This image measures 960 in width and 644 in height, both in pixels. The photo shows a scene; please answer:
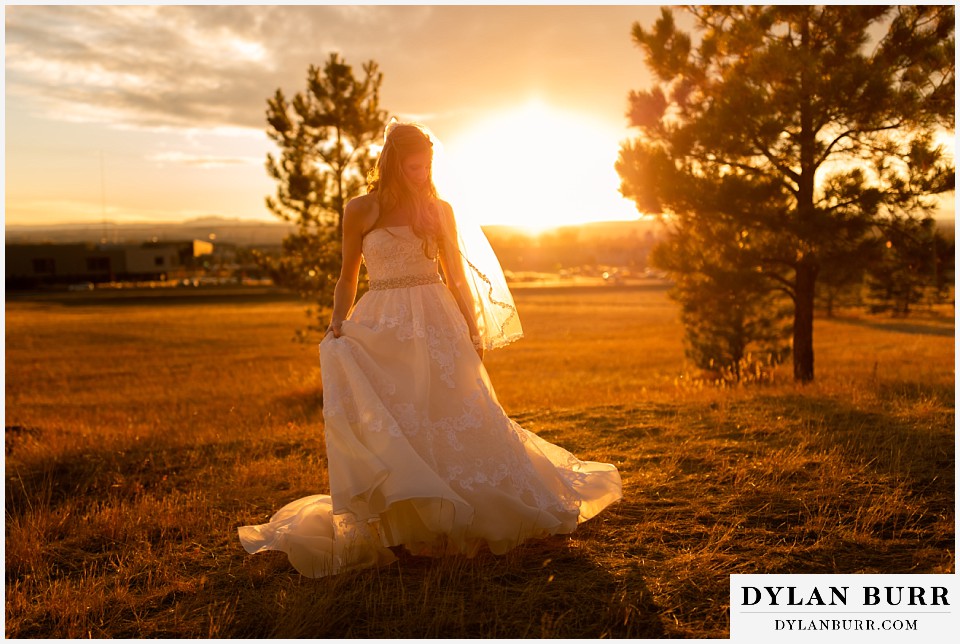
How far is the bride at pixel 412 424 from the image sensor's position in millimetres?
4426

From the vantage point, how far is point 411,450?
4414 mm

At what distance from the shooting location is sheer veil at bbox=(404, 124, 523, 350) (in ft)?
16.9

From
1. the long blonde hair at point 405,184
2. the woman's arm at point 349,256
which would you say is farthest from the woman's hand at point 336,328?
the long blonde hair at point 405,184

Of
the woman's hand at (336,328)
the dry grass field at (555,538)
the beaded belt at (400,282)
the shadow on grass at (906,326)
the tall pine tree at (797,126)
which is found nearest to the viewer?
the dry grass field at (555,538)

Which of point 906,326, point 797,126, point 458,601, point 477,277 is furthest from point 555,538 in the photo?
point 906,326

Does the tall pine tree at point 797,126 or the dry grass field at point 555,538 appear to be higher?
the tall pine tree at point 797,126

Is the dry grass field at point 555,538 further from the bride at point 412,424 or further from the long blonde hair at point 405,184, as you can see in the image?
the long blonde hair at point 405,184

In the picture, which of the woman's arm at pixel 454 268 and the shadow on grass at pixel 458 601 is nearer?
the shadow on grass at pixel 458 601

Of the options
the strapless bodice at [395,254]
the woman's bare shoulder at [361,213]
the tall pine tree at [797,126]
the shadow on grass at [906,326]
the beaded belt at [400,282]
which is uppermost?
the tall pine tree at [797,126]

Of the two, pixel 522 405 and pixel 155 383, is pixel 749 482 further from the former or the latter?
pixel 155 383

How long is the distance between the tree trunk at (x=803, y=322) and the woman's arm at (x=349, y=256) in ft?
34.6

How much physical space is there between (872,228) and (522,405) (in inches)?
257

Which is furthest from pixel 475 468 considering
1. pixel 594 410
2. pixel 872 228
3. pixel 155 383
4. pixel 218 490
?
pixel 155 383

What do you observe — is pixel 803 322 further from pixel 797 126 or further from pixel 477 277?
pixel 477 277
